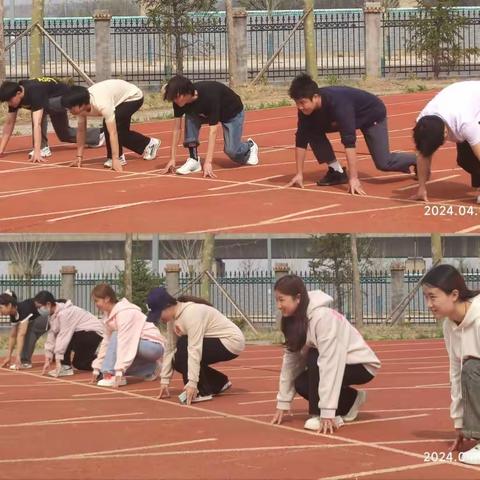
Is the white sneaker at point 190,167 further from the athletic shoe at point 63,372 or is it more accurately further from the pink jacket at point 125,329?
the pink jacket at point 125,329

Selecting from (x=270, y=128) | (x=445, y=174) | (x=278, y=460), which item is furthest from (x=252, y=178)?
(x=278, y=460)

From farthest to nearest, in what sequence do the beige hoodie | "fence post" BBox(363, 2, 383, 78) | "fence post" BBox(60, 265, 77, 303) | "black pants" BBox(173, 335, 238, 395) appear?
"fence post" BBox(60, 265, 77, 303) < "fence post" BBox(363, 2, 383, 78) < "black pants" BBox(173, 335, 238, 395) < the beige hoodie

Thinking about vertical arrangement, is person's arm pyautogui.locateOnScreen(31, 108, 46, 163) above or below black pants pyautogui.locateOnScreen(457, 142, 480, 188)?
above

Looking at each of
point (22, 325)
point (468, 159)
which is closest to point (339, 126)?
point (468, 159)

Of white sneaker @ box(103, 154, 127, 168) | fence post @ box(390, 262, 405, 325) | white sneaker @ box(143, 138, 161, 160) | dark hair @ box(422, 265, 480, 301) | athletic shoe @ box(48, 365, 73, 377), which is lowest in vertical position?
fence post @ box(390, 262, 405, 325)

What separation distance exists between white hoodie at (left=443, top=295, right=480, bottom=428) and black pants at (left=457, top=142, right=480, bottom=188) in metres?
5.38

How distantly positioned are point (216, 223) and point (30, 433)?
415 cm

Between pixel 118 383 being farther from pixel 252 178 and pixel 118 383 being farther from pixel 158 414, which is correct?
pixel 252 178

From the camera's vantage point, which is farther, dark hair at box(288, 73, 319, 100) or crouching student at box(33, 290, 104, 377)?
crouching student at box(33, 290, 104, 377)

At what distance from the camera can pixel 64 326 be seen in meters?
13.3

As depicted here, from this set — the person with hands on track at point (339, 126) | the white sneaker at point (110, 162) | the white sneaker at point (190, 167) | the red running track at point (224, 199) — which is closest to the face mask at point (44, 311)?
the red running track at point (224, 199)

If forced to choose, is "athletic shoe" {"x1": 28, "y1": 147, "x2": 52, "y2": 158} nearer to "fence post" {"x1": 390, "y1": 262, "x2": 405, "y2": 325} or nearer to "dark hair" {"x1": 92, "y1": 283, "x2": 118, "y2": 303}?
"dark hair" {"x1": 92, "y1": 283, "x2": 118, "y2": 303}

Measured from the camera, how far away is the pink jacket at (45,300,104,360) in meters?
13.2

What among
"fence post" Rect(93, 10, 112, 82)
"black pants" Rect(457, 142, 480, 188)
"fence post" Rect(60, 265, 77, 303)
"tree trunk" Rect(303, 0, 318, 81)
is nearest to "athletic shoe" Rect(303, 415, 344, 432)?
"black pants" Rect(457, 142, 480, 188)
